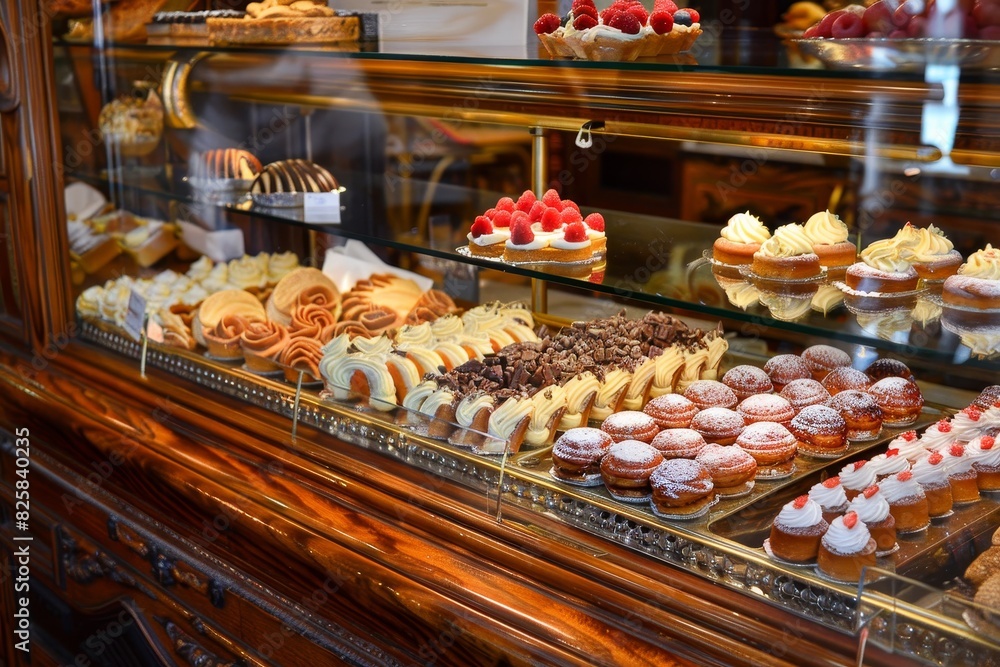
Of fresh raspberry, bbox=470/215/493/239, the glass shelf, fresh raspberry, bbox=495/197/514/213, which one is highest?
Result: fresh raspberry, bbox=495/197/514/213

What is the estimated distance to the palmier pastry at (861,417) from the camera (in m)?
1.75

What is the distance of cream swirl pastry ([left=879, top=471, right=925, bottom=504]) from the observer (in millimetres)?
1480

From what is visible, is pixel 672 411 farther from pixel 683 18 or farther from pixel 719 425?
pixel 683 18

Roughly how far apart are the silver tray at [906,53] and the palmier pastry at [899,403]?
64 cm

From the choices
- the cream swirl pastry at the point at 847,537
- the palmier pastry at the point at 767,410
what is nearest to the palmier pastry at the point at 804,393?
the palmier pastry at the point at 767,410

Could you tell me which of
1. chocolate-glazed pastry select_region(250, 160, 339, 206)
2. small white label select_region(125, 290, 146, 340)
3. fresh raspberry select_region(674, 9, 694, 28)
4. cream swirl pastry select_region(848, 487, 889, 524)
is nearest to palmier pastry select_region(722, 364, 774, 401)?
cream swirl pastry select_region(848, 487, 889, 524)

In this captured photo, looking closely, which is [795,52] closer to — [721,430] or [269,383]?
[721,430]

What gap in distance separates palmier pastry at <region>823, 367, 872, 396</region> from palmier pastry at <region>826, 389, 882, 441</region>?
0.11 metres

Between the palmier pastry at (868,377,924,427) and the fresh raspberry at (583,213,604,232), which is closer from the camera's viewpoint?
the palmier pastry at (868,377,924,427)

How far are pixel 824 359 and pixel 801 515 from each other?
2.15 feet

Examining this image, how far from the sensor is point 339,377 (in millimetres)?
2086

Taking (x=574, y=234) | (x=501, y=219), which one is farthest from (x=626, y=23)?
(x=501, y=219)

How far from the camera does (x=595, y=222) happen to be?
2.00m

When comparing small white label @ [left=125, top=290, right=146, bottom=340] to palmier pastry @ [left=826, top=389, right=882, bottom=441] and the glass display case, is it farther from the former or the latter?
palmier pastry @ [left=826, top=389, right=882, bottom=441]
